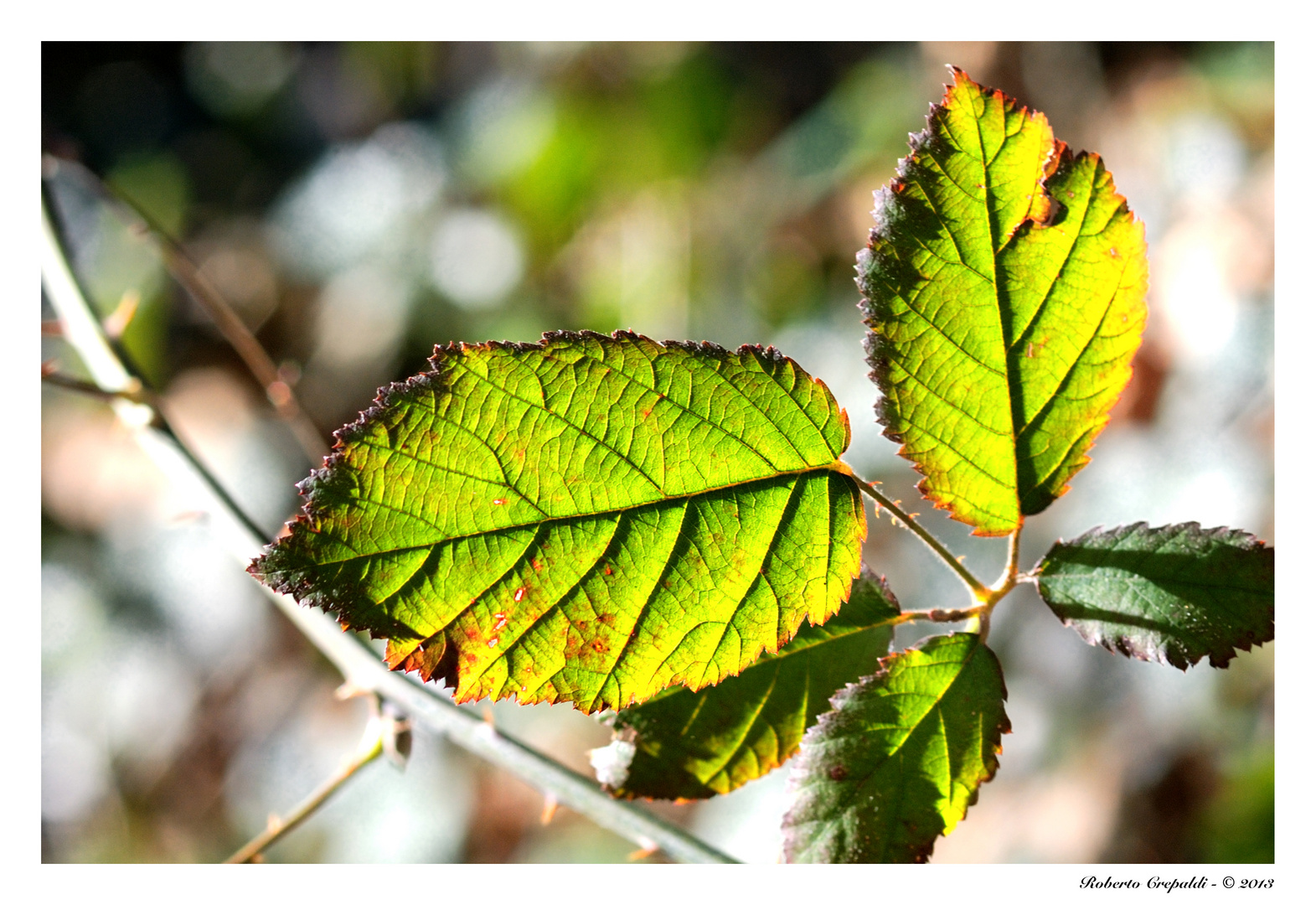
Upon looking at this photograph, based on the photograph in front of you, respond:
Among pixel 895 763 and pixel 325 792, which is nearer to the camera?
pixel 895 763

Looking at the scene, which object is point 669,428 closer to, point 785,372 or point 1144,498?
point 785,372

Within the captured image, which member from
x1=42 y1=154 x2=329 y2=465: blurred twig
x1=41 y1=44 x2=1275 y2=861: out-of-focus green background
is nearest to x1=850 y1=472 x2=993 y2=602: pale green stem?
x1=42 y1=154 x2=329 y2=465: blurred twig

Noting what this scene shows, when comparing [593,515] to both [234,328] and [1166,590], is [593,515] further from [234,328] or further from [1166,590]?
[234,328]

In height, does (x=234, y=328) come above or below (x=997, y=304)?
above

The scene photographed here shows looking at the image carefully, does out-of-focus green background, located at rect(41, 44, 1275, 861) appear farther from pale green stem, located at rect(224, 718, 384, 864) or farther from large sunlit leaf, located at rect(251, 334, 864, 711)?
large sunlit leaf, located at rect(251, 334, 864, 711)

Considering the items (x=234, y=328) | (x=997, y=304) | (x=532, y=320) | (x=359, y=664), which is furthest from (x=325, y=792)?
(x=532, y=320)

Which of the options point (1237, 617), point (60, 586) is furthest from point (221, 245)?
point (1237, 617)

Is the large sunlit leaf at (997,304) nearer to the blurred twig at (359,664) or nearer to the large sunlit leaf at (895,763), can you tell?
the large sunlit leaf at (895,763)
